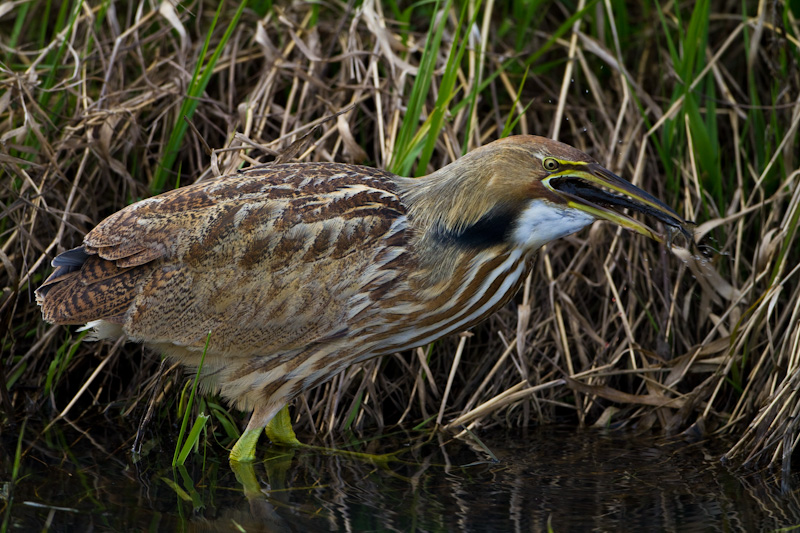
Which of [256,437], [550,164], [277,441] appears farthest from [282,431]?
[550,164]

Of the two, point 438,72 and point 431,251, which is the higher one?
point 438,72

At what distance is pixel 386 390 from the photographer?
3164mm

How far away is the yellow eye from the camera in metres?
2.46

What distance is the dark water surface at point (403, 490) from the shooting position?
87.7 inches

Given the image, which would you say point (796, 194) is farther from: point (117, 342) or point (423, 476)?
point (117, 342)

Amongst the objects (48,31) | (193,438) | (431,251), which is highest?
(48,31)

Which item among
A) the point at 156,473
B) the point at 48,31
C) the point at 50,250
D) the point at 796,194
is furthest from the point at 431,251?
the point at 48,31

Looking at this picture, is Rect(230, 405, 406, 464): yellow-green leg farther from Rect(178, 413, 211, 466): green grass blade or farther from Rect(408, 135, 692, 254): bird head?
Rect(408, 135, 692, 254): bird head

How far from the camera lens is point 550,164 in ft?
8.10

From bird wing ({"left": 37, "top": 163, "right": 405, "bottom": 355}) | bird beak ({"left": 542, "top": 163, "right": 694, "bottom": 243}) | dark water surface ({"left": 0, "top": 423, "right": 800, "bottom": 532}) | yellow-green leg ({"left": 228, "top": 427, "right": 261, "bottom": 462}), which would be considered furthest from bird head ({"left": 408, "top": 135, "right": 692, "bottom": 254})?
yellow-green leg ({"left": 228, "top": 427, "right": 261, "bottom": 462})

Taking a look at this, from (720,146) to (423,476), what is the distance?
1.89 meters

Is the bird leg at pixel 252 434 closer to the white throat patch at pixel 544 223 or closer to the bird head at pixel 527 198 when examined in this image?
the bird head at pixel 527 198

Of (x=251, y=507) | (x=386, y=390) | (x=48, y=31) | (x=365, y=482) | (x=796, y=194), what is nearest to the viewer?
(x=251, y=507)

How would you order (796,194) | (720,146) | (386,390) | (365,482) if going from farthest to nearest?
(720,146), (386,390), (796,194), (365,482)
